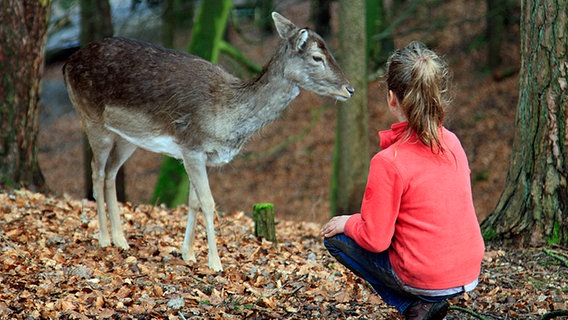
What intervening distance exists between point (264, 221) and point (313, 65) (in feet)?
6.93

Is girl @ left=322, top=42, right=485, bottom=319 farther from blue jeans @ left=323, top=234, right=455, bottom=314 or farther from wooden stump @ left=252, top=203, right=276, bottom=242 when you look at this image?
wooden stump @ left=252, top=203, right=276, bottom=242

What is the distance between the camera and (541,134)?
6.98 metres

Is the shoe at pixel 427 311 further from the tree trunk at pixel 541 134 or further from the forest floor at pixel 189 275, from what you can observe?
the tree trunk at pixel 541 134

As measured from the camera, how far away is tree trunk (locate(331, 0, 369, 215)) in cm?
1146

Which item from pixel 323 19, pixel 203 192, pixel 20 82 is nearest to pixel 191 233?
pixel 203 192

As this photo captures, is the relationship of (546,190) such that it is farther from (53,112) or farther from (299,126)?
(53,112)

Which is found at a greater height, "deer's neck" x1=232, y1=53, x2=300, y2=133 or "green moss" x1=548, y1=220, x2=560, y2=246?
"deer's neck" x1=232, y1=53, x2=300, y2=133

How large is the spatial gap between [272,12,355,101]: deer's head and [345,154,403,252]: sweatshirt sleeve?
88.2 inches

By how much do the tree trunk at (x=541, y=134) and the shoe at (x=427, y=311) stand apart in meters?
2.88

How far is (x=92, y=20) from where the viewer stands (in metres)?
13.2

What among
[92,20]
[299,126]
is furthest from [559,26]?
[299,126]

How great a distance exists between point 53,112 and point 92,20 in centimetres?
1311

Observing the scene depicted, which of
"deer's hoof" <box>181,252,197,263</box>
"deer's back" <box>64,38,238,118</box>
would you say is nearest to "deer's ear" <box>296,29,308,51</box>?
"deer's back" <box>64,38,238,118</box>

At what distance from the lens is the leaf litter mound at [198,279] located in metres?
5.45
